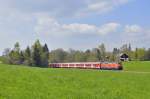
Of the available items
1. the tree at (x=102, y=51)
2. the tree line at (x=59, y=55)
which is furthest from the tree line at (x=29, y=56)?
the tree at (x=102, y=51)

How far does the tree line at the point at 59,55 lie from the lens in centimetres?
12800

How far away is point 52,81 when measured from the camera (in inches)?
894

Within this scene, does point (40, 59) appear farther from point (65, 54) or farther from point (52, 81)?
point (52, 81)

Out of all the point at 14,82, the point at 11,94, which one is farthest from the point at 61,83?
the point at 11,94

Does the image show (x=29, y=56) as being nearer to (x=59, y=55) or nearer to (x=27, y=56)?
(x=27, y=56)

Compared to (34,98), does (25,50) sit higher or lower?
higher

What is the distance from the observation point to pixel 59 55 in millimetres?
193500

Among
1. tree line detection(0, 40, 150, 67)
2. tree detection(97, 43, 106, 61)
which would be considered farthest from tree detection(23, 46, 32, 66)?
tree detection(97, 43, 106, 61)

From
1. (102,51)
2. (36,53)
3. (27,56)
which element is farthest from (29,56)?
(102,51)

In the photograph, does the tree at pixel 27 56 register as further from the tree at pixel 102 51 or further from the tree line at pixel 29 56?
the tree at pixel 102 51

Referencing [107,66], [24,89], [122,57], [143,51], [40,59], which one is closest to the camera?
[24,89]

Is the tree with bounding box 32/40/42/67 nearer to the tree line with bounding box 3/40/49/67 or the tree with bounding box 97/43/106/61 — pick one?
the tree line with bounding box 3/40/49/67

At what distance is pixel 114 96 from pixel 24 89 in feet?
15.8

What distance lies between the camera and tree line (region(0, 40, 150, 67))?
420ft
